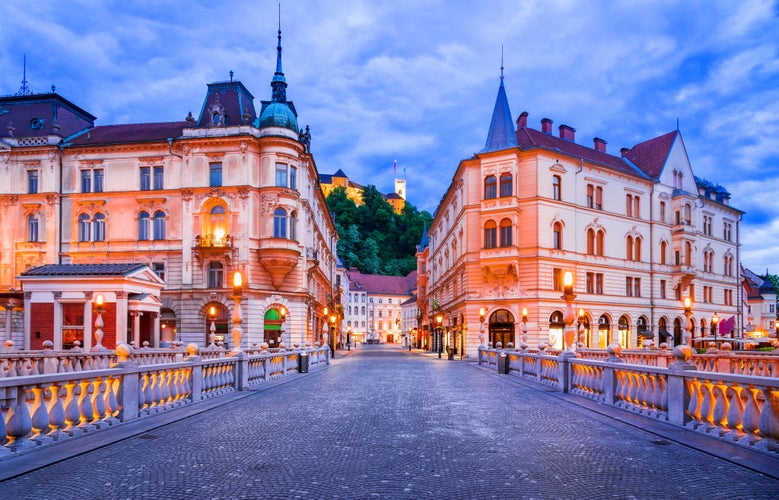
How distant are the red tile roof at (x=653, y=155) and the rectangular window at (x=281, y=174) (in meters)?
30.3

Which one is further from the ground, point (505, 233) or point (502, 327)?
point (505, 233)

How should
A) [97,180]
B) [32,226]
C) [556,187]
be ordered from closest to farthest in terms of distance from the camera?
[97,180]
[32,226]
[556,187]

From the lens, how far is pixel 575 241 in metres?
41.4

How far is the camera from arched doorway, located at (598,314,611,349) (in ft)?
139

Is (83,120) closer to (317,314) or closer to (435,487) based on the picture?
(317,314)

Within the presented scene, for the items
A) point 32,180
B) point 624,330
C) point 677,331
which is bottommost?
point 677,331

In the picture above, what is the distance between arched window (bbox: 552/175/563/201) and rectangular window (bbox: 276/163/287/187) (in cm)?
1894

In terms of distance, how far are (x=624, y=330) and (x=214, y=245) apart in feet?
102

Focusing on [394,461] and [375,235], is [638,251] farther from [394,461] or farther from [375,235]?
[375,235]

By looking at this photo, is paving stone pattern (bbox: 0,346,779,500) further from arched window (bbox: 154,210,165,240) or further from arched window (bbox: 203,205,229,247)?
arched window (bbox: 154,210,165,240)

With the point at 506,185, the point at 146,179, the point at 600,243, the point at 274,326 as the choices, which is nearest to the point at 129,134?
the point at 146,179

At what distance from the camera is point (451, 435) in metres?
9.30

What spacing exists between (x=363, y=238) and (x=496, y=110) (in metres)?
78.9

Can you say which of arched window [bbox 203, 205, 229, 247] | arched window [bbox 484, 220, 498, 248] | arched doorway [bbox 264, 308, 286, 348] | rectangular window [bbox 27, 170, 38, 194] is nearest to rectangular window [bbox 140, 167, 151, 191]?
arched window [bbox 203, 205, 229, 247]
